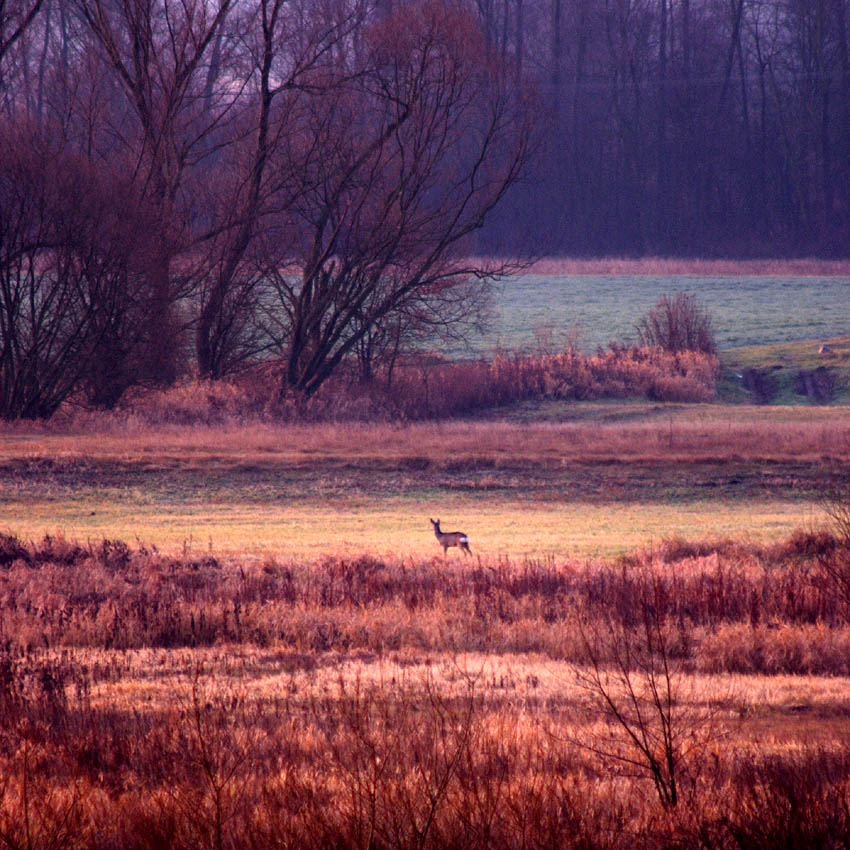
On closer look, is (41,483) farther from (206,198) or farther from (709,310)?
(709,310)

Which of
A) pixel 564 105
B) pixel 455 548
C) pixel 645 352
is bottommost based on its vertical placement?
pixel 455 548

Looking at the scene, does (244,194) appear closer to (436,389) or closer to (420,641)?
(436,389)

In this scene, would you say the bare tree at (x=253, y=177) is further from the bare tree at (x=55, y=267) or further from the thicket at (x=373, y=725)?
the thicket at (x=373, y=725)

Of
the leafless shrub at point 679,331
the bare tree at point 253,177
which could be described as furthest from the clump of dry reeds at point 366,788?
the leafless shrub at point 679,331

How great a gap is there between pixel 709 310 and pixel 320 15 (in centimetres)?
3108

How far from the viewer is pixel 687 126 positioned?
74.1 metres

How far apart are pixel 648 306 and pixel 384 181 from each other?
88.6ft

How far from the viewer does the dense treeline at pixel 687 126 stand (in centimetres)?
7244

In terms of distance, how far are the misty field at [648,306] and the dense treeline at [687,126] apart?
5.56 meters

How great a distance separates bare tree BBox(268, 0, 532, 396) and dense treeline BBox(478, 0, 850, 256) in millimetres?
35826

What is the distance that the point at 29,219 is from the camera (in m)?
28.9

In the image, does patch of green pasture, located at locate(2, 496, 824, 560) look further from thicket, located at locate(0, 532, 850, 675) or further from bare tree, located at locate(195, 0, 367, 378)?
bare tree, located at locate(195, 0, 367, 378)

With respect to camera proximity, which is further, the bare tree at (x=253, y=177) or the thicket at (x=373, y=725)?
the bare tree at (x=253, y=177)

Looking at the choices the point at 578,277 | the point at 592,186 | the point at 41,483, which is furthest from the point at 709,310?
the point at 41,483
